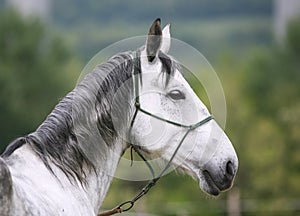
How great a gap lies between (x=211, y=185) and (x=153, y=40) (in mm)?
950

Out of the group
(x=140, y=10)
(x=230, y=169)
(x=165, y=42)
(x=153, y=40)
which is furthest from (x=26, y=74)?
(x=140, y=10)

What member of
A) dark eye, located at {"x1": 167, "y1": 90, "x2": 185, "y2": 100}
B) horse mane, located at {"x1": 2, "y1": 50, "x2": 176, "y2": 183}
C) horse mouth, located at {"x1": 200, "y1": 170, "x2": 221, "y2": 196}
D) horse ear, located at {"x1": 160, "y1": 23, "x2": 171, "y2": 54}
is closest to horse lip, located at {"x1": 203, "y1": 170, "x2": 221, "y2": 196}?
horse mouth, located at {"x1": 200, "y1": 170, "x2": 221, "y2": 196}

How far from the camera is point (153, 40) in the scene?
484 cm

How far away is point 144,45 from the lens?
505cm

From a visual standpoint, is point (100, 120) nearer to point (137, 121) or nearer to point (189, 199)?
point (137, 121)

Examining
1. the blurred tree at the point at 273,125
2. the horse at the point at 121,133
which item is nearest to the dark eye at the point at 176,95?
the horse at the point at 121,133

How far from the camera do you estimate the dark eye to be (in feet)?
16.4

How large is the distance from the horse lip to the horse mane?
62 cm

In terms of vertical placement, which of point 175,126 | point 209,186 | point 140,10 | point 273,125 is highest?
point 175,126

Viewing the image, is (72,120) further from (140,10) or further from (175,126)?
(140,10)

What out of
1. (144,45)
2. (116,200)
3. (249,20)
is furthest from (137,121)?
(249,20)

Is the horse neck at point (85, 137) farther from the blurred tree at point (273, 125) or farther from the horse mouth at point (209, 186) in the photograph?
the blurred tree at point (273, 125)

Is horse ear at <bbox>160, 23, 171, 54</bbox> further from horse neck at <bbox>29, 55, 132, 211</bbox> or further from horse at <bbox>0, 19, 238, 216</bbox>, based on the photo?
horse neck at <bbox>29, 55, 132, 211</bbox>

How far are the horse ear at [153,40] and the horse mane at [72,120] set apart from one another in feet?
0.26
